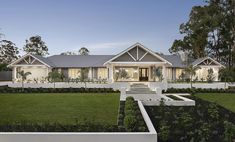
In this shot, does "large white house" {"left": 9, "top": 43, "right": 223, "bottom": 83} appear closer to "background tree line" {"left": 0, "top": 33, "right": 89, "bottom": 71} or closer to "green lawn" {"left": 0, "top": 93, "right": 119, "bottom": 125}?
"green lawn" {"left": 0, "top": 93, "right": 119, "bottom": 125}

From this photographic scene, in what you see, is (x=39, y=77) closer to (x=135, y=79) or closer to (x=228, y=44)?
(x=135, y=79)

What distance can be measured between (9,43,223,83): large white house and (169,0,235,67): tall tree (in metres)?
9.91

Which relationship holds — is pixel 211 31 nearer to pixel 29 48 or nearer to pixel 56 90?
pixel 56 90

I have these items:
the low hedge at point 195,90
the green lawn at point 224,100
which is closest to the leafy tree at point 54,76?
the low hedge at point 195,90

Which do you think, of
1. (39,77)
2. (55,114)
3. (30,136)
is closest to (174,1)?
(55,114)

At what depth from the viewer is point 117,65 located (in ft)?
110

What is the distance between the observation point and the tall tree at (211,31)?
4907 cm

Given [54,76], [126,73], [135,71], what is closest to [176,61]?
[135,71]

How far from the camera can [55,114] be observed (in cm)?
1513

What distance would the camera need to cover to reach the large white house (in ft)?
105

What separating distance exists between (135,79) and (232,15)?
911 inches

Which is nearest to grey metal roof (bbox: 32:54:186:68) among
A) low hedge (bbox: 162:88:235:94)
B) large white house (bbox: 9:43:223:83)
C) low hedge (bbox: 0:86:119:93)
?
large white house (bbox: 9:43:223:83)

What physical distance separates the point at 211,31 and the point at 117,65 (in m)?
23.6

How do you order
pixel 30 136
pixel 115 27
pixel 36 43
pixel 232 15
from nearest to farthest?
pixel 30 136, pixel 115 27, pixel 232 15, pixel 36 43
